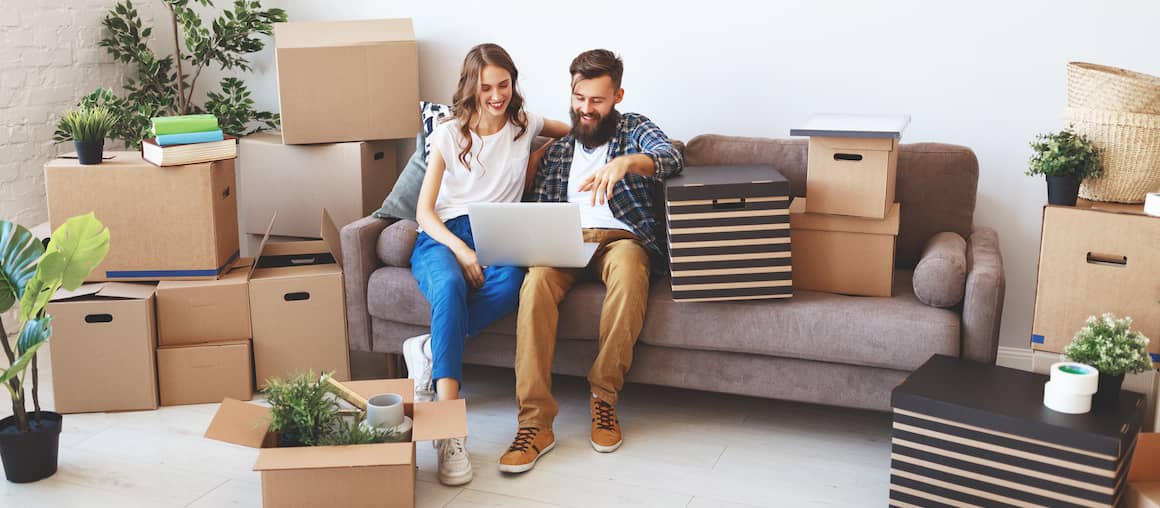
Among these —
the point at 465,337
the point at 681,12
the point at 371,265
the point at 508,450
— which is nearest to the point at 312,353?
the point at 371,265

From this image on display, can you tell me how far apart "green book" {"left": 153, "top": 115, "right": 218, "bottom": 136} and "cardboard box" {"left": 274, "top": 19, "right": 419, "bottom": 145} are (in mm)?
398

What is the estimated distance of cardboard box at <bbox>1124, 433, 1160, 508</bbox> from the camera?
2057 millimetres

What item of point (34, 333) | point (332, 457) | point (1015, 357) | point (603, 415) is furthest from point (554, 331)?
point (1015, 357)

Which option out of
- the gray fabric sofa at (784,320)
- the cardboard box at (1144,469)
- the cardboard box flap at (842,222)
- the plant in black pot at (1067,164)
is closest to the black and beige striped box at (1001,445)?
the cardboard box at (1144,469)

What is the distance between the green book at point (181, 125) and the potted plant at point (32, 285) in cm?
51

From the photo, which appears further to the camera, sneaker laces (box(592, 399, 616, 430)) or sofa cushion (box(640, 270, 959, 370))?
sneaker laces (box(592, 399, 616, 430))

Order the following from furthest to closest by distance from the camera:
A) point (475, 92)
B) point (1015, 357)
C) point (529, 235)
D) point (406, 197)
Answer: point (1015, 357)
point (406, 197)
point (475, 92)
point (529, 235)

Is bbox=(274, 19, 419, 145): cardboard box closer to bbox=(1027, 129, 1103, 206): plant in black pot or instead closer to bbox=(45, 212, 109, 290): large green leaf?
bbox=(45, 212, 109, 290): large green leaf

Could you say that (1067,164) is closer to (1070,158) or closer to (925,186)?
(1070,158)

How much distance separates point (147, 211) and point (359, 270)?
62 cm

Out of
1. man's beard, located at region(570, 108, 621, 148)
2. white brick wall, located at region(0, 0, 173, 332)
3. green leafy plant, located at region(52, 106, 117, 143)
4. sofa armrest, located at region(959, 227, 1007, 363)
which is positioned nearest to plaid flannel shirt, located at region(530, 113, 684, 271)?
man's beard, located at region(570, 108, 621, 148)

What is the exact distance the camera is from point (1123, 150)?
2.29 metres

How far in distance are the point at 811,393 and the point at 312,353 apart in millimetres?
1430

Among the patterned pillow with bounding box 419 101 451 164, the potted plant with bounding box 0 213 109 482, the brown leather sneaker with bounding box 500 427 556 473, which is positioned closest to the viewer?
the potted plant with bounding box 0 213 109 482
